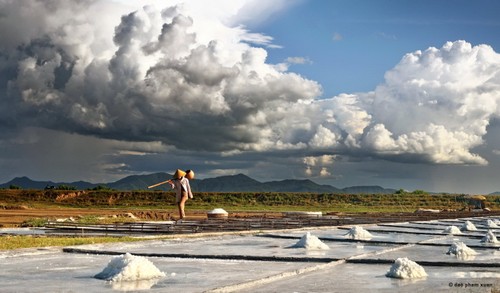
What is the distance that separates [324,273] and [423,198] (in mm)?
106062

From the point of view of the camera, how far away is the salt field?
938 centimetres

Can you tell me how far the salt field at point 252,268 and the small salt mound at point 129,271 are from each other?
2 cm

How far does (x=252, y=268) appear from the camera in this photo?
38.7 feet

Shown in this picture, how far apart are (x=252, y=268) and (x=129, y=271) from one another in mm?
2705

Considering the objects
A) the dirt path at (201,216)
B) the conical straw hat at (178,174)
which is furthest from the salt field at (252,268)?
the dirt path at (201,216)

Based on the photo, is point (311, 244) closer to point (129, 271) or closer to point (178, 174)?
point (129, 271)

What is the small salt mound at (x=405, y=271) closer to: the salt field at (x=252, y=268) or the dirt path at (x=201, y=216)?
the salt field at (x=252, y=268)

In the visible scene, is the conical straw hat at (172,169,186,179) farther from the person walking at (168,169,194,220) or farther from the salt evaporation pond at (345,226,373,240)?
the salt evaporation pond at (345,226,373,240)

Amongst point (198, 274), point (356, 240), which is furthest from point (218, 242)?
point (198, 274)

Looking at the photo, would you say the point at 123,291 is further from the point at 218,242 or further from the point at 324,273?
the point at 218,242

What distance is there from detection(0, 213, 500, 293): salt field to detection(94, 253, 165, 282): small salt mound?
0.02m

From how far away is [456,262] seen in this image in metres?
12.3

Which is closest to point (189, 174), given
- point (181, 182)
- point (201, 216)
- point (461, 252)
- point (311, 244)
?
point (181, 182)

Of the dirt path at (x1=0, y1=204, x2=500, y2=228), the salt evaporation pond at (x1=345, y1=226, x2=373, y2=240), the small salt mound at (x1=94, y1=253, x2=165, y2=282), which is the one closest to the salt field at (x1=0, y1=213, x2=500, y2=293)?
the small salt mound at (x1=94, y1=253, x2=165, y2=282)
